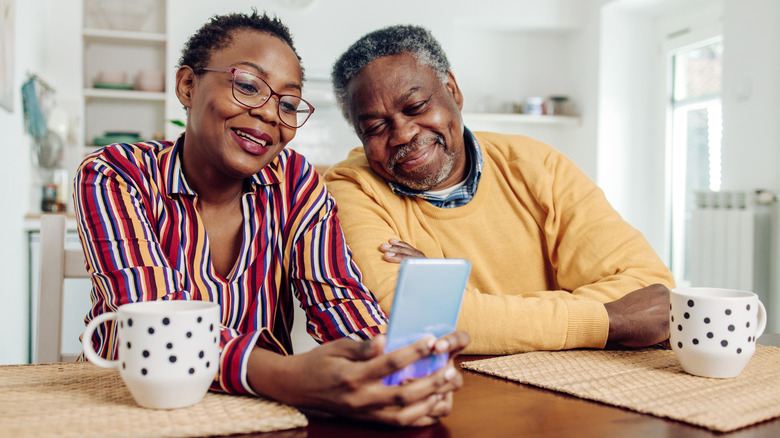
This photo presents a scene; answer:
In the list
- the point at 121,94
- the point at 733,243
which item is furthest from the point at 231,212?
the point at 121,94

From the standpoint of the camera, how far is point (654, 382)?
74 centimetres

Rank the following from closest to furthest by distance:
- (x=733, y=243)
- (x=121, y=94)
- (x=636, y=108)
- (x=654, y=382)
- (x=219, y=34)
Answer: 1. (x=654, y=382)
2. (x=219, y=34)
3. (x=733, y=243)
4. (x=121, y=94)
5. (x=636, y=108)

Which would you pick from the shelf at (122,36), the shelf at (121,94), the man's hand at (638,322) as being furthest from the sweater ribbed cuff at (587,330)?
the shelf at (122,36)

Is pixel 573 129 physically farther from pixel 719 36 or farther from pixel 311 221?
pixel 311 221

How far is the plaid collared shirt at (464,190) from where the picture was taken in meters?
1.37

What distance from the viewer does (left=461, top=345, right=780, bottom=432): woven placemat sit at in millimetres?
621

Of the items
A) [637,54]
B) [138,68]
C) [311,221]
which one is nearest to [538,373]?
[311,221]

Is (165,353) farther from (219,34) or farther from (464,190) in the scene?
(464,190)

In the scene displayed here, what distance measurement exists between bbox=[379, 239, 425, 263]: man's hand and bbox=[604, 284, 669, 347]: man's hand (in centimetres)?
34

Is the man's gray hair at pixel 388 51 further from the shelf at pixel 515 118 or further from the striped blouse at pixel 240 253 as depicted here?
the shelf at pixel 515 118

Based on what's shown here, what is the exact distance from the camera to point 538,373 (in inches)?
30.5

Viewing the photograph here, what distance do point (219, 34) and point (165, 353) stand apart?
2.06 feet

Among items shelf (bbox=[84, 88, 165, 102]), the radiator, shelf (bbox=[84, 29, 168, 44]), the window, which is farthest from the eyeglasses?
the window

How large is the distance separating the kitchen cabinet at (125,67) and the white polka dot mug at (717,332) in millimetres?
3664
